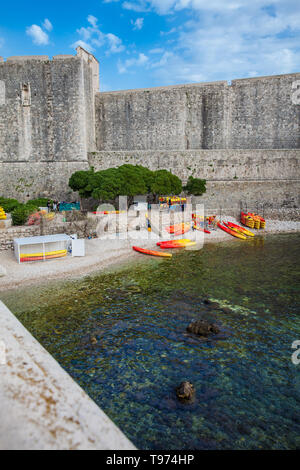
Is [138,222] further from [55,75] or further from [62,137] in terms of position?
[55,75]

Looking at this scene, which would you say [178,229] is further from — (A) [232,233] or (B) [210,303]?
(B) [210,303]

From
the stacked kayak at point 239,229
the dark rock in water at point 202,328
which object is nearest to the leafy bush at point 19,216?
the dark rock in water at point 202,328

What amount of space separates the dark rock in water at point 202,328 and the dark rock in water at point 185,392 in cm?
256

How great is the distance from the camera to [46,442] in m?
3.07

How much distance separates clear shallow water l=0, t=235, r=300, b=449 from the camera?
670 cm

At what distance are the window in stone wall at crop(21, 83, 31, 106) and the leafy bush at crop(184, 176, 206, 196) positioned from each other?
46.3ft

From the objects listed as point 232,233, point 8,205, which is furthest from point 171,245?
point 8,205

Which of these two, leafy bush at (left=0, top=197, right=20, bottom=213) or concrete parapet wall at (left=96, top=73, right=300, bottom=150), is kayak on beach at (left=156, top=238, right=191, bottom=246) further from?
concrete parapet wall at (left=96, top=73, right=300, bottom=150)

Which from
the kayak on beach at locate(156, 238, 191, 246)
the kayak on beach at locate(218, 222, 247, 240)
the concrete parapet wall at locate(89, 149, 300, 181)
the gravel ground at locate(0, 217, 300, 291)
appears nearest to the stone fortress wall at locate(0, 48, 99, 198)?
the concrete parapet wall at locate(89, 149, 300, 181)

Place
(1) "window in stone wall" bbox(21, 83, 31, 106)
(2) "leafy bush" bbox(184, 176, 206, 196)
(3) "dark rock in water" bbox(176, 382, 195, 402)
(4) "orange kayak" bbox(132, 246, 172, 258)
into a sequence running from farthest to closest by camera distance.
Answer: (2) "leafy bush" bbox(184, 176, 206, 196)
(1) "window in stone wall" bbox(21, 83, 31, 106)
(4) "orange kayak" bbox(132, 246, 172, 258)
(3) "dark rock in water" bbox(176, 382, 195, 402)

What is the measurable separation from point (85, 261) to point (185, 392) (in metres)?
10.3

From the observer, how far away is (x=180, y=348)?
30.8 ft

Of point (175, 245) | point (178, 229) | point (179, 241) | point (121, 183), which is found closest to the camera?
point (175, 245)
